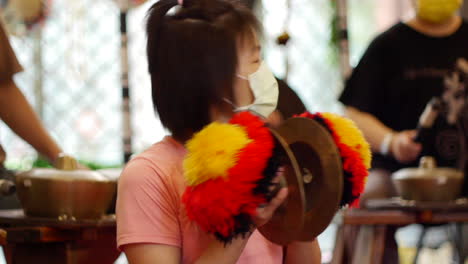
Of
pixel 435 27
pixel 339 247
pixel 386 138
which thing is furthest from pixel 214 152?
pixel 435 27

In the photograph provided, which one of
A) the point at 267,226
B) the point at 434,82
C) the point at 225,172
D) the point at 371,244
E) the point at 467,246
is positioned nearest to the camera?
the point at 225,172

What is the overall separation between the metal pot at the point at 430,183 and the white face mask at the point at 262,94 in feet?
4.01

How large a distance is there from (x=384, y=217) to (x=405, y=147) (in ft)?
1.29

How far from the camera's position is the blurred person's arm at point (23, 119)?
6.04ft

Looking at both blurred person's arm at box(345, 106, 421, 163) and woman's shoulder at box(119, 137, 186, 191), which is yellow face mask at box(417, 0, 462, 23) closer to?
blurred person's arm at box(345, 106, 421, 163)

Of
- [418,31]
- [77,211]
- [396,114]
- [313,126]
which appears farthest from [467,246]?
[313,126]

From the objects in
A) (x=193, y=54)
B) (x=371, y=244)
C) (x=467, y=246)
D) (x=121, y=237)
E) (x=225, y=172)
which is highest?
(x=193, y=54)

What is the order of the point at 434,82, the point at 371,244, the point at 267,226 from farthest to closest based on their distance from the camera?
the point at 434,82
the point at 371,244
the point at 267,226

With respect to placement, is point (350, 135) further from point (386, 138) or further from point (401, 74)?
point (401, 74)

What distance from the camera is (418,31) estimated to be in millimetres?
2924

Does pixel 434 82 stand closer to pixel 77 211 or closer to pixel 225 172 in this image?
pixel 77 211

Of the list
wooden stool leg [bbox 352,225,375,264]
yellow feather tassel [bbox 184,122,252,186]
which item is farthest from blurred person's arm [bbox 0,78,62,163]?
wooden stool leg [bbox 352,225,375,264]

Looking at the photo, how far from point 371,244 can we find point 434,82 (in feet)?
2.69

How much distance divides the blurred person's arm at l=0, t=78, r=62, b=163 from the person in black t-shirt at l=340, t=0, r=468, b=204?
135cm
